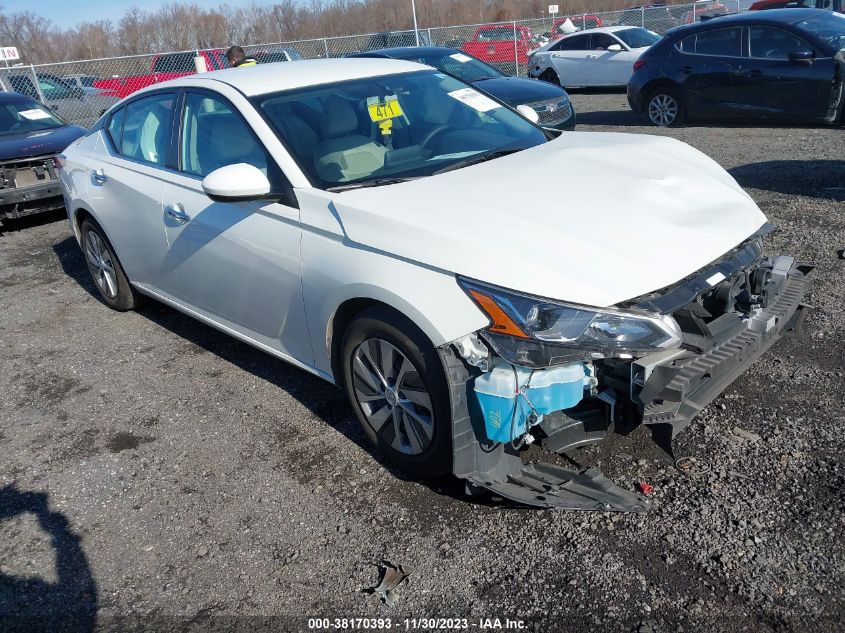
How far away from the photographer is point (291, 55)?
19.5 metres

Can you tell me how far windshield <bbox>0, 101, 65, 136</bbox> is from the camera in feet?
30.9

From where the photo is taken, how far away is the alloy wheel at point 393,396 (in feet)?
10.5

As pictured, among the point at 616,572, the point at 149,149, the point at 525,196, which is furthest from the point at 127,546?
the point at 149,149

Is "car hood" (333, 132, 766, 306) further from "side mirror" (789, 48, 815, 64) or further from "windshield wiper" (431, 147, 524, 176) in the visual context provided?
"side mirror" (789, 48, 815, 64)

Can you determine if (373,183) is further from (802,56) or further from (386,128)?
(802,56)

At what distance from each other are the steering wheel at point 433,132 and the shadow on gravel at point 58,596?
103 inches

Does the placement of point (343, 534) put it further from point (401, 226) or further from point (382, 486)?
point (401, 226)

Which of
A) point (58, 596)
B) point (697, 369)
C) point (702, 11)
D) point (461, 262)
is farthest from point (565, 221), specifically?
point (702, 11)

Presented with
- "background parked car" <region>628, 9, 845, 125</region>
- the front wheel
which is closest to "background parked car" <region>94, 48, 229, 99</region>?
the front wheel

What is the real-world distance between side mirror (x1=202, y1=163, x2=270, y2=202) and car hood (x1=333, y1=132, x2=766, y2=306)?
1.48 feet

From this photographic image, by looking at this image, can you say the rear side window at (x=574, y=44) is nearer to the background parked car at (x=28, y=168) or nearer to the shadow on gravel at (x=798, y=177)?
the shadow on gravel at (x=798, y=177)

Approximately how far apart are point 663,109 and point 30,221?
9.33 m

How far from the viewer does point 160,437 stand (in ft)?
13.5

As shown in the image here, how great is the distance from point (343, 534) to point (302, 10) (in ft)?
174
